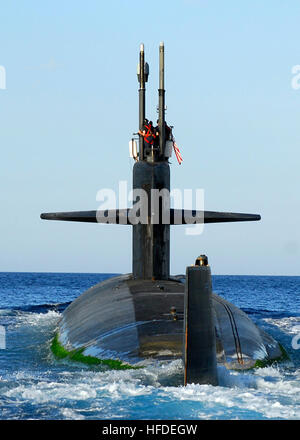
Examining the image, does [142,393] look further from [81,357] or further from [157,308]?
[157,308]

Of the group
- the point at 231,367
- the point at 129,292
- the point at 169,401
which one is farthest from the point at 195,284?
the point at 129,292

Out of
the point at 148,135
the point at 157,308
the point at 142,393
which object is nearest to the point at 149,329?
the point at 157,308

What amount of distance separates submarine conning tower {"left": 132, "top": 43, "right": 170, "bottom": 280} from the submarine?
0.03 m

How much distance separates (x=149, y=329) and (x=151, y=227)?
5.82 m

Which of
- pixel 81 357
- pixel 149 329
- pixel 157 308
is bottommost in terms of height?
pixel 81 357

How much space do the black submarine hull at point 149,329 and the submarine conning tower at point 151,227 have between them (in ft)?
1.66

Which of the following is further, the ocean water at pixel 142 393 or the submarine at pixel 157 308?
the submarine at pixel 157 308

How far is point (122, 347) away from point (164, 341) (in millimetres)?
949

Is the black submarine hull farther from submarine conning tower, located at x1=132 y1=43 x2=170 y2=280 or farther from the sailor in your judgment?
the sailor

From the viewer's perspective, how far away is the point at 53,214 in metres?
20.0

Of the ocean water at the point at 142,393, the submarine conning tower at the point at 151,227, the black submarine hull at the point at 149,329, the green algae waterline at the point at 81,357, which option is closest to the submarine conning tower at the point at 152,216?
the submarine conning tower at the point at 151,227

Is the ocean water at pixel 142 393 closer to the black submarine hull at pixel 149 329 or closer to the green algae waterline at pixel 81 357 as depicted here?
the green algae waterline at pixel 81 357

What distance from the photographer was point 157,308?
635 inches

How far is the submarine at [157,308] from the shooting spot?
1099 centimetres
